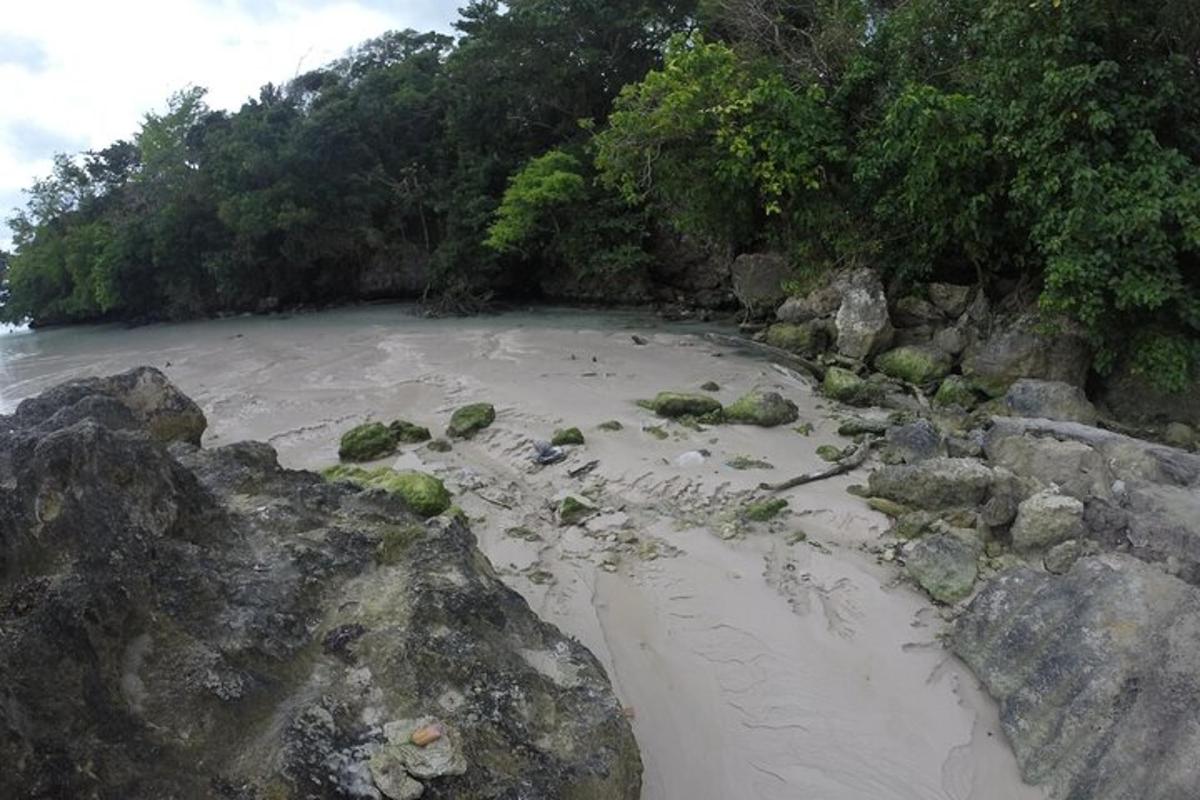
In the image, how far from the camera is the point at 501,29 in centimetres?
2022

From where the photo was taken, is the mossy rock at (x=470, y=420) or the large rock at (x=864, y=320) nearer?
the mossy rock at (x=470, y=420)

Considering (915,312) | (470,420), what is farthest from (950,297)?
(470,420)

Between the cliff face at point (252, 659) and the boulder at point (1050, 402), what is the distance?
24.4ft

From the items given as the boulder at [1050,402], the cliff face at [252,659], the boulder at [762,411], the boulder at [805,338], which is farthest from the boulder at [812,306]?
the cliff face at [252,659]

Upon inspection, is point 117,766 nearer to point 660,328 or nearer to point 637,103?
point 637,103

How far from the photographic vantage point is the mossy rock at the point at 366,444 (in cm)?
773

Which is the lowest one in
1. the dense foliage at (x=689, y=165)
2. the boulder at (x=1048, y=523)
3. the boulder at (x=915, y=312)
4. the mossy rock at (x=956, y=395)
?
the mossy rock at (x=956, y=395)

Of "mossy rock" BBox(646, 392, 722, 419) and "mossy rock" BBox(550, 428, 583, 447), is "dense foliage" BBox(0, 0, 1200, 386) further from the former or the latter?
"mossy rock" BBox(550, 428, 583, 447)

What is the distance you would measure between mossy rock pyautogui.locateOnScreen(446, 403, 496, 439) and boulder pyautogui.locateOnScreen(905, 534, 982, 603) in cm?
487

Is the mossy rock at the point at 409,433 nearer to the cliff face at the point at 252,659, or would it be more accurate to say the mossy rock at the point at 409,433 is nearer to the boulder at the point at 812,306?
the cliff face at the point at 252,659

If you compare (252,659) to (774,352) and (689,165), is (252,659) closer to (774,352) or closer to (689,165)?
(774,352)

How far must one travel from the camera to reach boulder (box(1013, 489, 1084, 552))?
5238 millimetres

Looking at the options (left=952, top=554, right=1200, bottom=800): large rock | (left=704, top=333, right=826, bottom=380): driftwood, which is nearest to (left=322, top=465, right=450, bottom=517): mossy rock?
(left=952, top=554, right=1200, bottom=800): large rock

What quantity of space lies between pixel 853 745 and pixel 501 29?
20.9 metres
